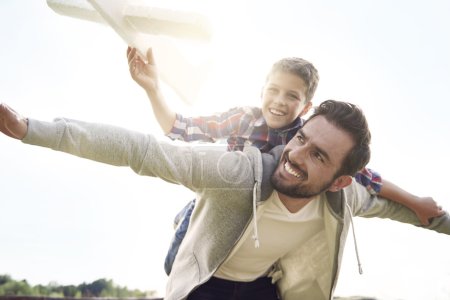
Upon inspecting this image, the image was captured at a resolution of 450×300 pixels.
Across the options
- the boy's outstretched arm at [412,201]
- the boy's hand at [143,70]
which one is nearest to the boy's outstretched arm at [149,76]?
the boy's hand at [143,70]

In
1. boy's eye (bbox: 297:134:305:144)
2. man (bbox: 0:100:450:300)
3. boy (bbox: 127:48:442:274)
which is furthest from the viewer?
boy (bbox: 127:48:442:274)

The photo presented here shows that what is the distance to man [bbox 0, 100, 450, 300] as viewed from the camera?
1.55 m

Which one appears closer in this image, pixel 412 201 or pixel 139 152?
pixel 139 152

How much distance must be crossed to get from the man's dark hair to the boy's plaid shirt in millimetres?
251

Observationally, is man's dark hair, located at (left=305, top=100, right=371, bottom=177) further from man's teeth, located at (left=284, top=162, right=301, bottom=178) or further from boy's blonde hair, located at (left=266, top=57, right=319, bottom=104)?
boy's blonde hair, located at (left=266, top=57, right=319, bottom=104)

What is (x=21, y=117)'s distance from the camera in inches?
43.6

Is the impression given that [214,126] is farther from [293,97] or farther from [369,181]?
[369,181]

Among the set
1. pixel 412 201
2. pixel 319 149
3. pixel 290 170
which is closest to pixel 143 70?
pixel 290 170

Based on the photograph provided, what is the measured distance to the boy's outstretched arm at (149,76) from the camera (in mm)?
1570

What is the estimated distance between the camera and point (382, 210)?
2.28 m

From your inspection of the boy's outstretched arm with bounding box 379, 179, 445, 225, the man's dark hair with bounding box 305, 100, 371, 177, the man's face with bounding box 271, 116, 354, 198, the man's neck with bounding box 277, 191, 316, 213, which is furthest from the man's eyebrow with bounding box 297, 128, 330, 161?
the boy's outstretched arm with bounding box 379, 179, 445, 225

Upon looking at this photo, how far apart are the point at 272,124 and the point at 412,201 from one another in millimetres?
845

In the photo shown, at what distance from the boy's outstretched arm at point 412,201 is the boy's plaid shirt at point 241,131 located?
5cm

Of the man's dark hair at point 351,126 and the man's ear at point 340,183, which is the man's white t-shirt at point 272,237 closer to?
the man's ear at point 340,183
